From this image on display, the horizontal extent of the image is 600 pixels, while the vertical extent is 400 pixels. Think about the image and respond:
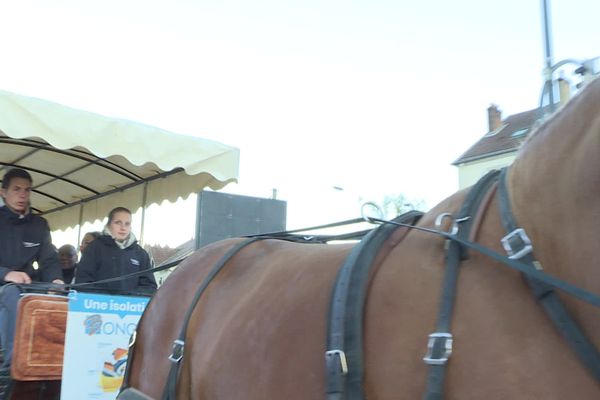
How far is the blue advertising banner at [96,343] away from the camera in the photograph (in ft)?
10.8

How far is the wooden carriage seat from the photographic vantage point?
3242mm

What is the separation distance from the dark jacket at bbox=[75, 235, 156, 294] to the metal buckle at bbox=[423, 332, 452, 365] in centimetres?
322

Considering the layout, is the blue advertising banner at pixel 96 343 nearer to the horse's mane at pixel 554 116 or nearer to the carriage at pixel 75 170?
the carriage at pixel 75 170

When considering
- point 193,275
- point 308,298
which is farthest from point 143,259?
point 308,298

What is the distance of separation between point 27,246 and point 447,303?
11.0 feet

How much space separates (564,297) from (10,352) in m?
3.10

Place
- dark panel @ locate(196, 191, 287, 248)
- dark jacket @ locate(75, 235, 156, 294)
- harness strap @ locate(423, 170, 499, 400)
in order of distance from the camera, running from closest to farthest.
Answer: harness strap @ locate(423, 170, 499, 400) < dark jacket @ locate(75, 235, 156, 294) < dark panel @ locate(196, 191, 287, 248)

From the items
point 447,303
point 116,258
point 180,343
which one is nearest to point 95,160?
point 116,258

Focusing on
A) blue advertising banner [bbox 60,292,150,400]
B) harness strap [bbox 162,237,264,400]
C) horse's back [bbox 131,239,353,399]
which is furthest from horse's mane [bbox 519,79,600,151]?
blue advertising banner [bbox 60,292,150,400]

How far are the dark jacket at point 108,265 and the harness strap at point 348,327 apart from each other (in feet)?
9.52

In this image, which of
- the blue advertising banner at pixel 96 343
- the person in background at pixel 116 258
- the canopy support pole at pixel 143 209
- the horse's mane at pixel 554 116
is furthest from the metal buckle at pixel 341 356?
the canopy support pole at pixel 143 209

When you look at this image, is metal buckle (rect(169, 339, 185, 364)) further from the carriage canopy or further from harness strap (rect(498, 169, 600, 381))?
the carriage canopy

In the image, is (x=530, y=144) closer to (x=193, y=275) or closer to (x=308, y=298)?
(x=308, y=298)

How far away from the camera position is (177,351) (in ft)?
7.75
